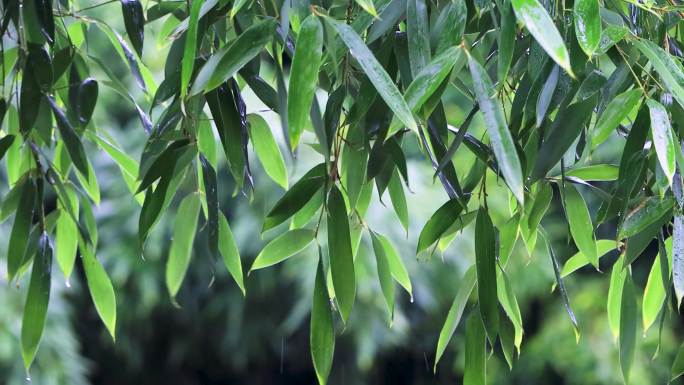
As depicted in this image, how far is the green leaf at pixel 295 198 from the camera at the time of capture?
0.92 metres

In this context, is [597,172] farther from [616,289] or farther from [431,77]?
[431,77]

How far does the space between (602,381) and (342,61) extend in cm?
242

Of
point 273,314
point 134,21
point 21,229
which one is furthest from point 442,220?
point 273,314

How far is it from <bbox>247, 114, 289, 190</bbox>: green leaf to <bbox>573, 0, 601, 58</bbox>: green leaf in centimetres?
45

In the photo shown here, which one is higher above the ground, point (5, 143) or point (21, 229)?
point (5, 143)

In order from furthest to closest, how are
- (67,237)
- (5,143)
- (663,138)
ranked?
1. (67,237)
2. (5,143)
3. (663,138)

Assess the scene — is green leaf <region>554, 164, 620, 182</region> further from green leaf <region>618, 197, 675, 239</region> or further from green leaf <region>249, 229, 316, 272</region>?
green leaf <region>249, 229, 316, 272</region>

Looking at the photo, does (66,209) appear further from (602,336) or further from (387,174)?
(602,336)

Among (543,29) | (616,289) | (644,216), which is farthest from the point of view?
(616,289)

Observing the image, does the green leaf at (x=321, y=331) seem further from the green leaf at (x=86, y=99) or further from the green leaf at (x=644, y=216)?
the green leaf at (x=86, y=99)

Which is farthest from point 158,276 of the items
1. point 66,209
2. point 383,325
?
point 66,209

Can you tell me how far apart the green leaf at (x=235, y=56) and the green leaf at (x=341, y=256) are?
7.0 inches

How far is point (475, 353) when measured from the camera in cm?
98

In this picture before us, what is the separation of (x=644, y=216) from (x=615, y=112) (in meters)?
0.13
